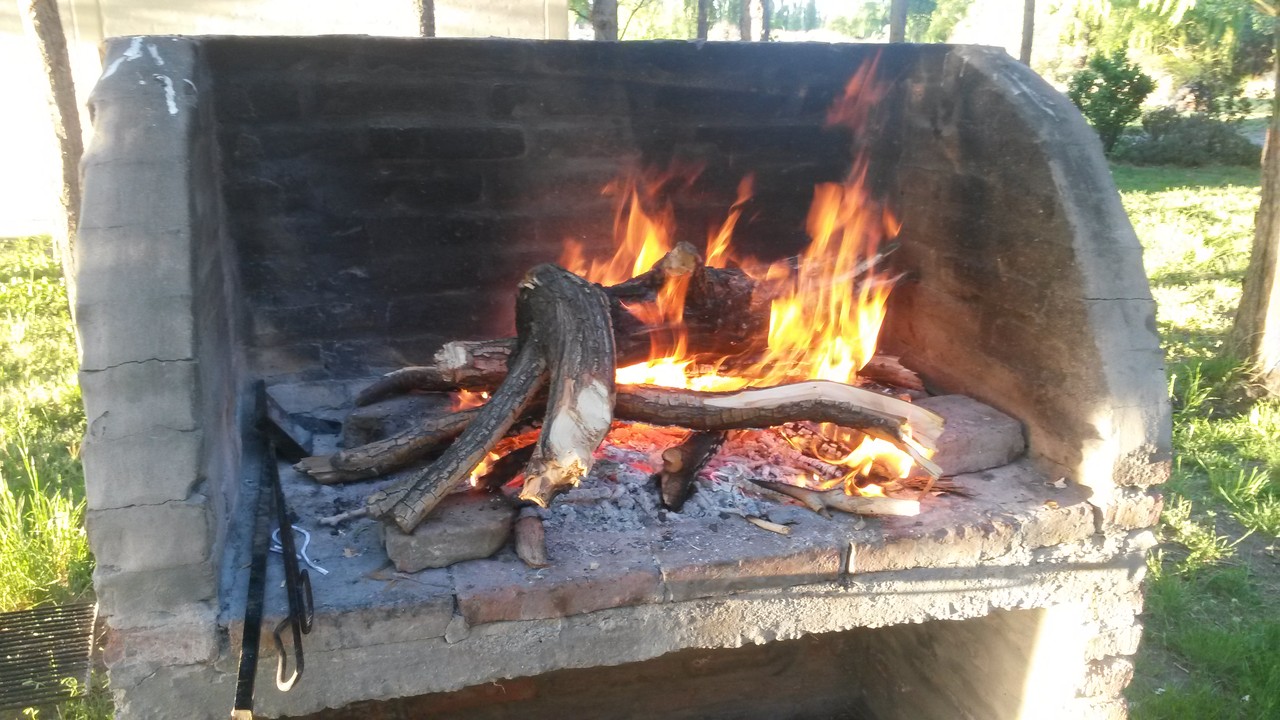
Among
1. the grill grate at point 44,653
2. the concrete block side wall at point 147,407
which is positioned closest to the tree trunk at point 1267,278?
the concrete block side wall at point 147,407

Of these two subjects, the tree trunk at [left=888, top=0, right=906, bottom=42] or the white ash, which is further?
the tree trunk at [left=888, top=0, right=906, bottom=42]

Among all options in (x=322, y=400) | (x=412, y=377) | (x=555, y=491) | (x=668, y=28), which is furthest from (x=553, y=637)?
(x=668, y=28)

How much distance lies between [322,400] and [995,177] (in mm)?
2486

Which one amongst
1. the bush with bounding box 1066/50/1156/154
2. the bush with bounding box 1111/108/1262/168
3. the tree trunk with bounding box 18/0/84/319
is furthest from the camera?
the bush with bounding box 1066/50/1156/154

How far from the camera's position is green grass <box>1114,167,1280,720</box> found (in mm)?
3363

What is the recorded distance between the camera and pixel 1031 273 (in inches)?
114

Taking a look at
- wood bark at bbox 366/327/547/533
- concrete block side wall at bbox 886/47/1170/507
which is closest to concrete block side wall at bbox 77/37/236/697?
wood bark at bbox 366/327/547/533

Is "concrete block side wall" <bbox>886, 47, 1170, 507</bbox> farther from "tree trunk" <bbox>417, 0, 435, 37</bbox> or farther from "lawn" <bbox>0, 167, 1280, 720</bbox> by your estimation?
"tree trunk" <bbox>417, 0, 435, 37</bbox>

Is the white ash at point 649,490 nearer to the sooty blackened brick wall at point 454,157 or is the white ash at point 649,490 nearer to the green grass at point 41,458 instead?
the sooty blackened brick wall at point 454,157

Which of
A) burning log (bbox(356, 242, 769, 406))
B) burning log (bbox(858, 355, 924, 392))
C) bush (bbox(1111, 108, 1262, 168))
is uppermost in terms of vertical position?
bush (bbox(1111, 108, 1262, 168))

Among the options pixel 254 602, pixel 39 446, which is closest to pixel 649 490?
pixel 254 602

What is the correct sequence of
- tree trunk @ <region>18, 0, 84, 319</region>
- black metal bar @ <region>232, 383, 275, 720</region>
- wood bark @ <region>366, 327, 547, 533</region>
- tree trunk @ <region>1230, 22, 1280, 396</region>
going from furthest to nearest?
tree trunk @ <region>1230, 22, 1280, 396</region> < tree trunk @ <region>18, 0, 84, 319</region> < wood bark @ <region>366, 327, 547, 533</region> < black metal bar @ <region>232, 383, 275, 720</region>

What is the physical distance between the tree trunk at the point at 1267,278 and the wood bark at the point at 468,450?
5.20 meters

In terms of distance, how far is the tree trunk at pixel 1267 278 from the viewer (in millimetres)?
5641
